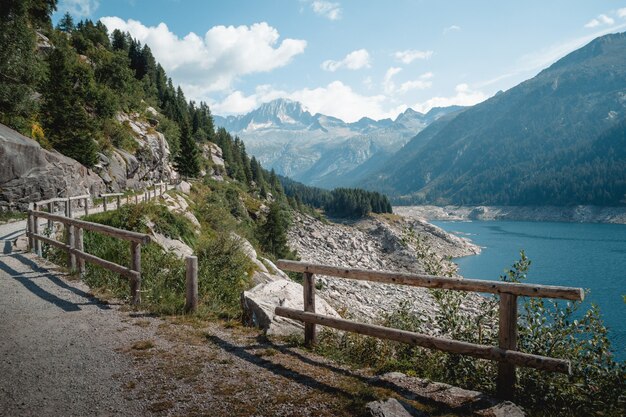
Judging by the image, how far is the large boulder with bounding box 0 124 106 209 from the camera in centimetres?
2303

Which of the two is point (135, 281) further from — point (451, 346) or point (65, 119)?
point (65, 119)

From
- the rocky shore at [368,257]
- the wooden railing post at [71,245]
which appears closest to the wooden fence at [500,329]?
the wooden railing post at [71,245]

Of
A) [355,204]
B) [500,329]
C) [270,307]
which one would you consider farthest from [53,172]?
[355,204]

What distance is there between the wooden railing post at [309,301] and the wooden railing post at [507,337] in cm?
381

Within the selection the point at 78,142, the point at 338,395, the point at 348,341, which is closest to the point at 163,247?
the point at 348,341

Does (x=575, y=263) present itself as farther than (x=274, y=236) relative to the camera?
Yes

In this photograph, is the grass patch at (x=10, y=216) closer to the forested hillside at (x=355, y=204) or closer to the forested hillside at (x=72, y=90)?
the forested hillside at (x=72, y=90)

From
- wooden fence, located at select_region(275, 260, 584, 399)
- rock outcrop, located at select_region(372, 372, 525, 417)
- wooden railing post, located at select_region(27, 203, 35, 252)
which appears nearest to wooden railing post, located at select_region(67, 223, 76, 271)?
wooden railing post, located at select_region(27, 203, 35, 252)

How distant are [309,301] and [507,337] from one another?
4011 millimetres

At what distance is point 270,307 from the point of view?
9.86 m

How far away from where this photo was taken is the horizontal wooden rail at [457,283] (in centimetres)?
575

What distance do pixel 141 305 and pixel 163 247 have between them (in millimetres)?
7236

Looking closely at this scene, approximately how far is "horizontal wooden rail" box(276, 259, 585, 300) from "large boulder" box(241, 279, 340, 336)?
157cm

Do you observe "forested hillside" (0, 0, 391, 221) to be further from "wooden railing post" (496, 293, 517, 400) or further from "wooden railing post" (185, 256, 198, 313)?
"wooden railing post" (496, 293, 517, 400)
